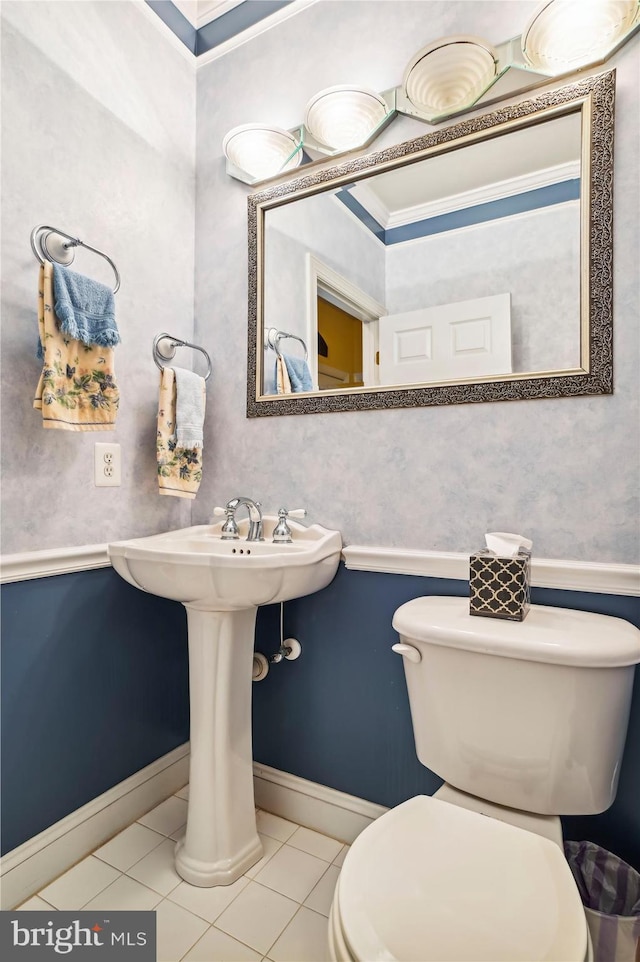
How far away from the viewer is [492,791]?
1033 mm

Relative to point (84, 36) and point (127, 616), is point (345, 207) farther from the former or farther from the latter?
point (127, 616)

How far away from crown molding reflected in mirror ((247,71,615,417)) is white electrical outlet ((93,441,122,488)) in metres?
0.45

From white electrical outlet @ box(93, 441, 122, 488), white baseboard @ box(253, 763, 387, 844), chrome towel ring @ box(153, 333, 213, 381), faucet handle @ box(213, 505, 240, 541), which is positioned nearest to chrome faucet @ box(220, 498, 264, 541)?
faucet handle @ box(213, 505, 240, 541)

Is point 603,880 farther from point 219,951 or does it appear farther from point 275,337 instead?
point 275,337

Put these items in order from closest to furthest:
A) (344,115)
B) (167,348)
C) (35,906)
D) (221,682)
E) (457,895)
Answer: (457,895) → (35,906) → (221,682) → (344,115) → (167,348)

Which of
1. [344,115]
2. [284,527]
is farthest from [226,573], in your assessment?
[344,115]

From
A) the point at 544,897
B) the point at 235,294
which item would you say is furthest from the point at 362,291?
the point at 544,897

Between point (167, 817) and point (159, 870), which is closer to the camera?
point (159, 870)

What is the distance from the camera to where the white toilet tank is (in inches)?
37.5

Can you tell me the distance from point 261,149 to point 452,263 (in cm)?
75

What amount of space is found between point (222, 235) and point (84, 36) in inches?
23.6

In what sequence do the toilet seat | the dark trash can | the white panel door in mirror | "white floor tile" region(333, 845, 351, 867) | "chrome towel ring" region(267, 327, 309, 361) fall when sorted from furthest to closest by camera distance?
"chrome towel ring" region(267, 327, 309, 361), "white floor tile" region(333, 845, 351, 867), the white panel door in mirror, the dark trash can, the toilet seat

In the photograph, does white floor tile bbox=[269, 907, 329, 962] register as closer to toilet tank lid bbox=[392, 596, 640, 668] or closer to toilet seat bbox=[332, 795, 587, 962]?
toilet seat bbox=[332, 795, 587, 962]

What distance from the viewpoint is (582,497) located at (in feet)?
3.86
